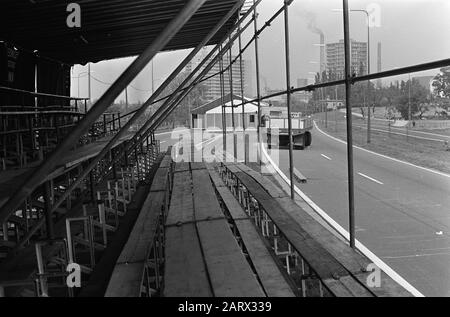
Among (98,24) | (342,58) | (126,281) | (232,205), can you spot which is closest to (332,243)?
(126,281)

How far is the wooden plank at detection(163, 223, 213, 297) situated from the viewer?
2338mm

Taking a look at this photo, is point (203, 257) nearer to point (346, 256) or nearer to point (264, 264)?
point (264, 264)

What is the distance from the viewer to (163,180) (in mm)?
6969

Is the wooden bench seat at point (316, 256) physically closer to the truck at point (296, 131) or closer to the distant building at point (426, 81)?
the distant building at point (426, 81)

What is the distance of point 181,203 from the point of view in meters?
4.72

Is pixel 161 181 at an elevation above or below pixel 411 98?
below

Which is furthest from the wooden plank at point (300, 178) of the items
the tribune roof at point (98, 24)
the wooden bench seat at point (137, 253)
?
the wooden bench seat at point (137, 253)

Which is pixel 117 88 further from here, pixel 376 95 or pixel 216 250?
pixel 376 95

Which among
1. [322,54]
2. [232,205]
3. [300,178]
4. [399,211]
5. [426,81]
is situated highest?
[322,54]

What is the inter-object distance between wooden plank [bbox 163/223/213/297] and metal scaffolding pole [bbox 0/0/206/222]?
80 centimetres

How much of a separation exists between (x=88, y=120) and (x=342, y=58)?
3584 millimetres

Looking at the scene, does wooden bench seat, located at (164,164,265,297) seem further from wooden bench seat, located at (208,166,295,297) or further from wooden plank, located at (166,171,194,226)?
wooden bench seat, located at (208,166,295,297)
